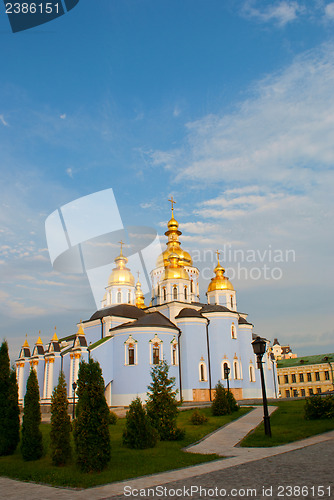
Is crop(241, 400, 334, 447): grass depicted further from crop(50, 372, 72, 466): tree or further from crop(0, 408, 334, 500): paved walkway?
crop(50, 372, 72, 466): tree

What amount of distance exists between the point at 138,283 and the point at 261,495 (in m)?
47.5

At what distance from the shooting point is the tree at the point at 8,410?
1305 centimetres

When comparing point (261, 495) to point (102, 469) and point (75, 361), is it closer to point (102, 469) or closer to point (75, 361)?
point (102, 469)

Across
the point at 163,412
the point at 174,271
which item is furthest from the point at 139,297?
the point at 163,412

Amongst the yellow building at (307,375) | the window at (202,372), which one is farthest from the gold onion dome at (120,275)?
the yellow building at (307,375)

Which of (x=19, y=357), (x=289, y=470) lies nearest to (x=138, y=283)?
(x=19, y=357)

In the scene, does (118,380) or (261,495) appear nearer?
(261,495)

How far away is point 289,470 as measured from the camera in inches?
326

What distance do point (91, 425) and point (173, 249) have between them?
119ft

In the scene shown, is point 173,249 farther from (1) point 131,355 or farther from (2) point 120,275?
(1) point 131,355

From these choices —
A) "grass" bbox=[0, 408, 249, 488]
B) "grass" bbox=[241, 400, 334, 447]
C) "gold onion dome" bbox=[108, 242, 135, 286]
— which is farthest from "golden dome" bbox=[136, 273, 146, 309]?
"grass" bbox=[0, 408, 249, 488]

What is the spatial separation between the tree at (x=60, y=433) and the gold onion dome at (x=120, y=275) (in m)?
31.9

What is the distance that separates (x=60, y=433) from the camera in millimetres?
11055

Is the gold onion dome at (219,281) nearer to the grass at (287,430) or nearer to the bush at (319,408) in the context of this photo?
the grass at (287,430)
